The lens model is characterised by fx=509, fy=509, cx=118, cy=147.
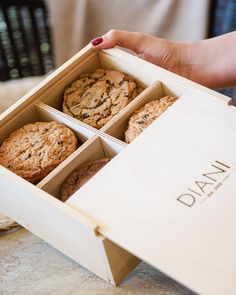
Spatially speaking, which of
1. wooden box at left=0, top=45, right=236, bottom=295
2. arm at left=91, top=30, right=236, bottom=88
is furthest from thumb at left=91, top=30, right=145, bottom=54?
wooden box at left=0, top=45, right=236, bottom=295

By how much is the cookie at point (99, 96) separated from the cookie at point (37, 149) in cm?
6

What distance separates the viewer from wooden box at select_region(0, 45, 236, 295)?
67 centimetres

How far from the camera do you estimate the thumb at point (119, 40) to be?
101cm

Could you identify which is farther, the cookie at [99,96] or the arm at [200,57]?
the arm at [200,57]

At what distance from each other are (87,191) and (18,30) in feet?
3.18

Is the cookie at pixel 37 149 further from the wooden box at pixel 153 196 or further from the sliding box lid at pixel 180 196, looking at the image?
the sliding box lid at pixel 180 196

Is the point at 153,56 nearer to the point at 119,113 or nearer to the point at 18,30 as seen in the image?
the point at 119,113

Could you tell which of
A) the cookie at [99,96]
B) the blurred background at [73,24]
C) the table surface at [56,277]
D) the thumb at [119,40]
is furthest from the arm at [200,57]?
the table surface at [56,277]

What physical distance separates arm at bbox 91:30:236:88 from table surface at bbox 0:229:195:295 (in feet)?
1.67

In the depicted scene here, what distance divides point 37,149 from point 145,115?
20 cm

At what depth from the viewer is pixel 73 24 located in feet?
5.22

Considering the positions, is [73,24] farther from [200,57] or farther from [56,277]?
[56,277]

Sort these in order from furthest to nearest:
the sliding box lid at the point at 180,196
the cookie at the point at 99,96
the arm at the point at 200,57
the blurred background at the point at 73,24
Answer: the blurred background at the point at 73,24 < the arm at the point at 200,57 < the cookie at the point at 99,96 < the sliding box lid at the point at 180,196

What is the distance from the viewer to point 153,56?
1176mm
